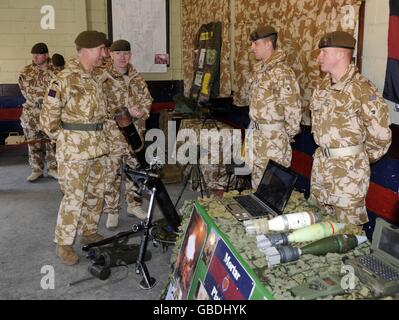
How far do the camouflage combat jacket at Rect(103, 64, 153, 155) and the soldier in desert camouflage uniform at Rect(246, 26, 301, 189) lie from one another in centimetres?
110

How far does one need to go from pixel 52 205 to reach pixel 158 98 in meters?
3.02

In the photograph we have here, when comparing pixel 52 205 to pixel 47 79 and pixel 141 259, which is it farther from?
pixel 141 259

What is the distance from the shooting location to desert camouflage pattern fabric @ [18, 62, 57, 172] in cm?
527

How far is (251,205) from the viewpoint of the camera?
213cm

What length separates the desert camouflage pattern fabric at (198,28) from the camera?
16.3 ft

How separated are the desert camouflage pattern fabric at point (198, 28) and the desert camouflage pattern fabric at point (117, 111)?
1.39 m

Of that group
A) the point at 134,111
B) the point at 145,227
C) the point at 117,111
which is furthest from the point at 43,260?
the point at 134,111

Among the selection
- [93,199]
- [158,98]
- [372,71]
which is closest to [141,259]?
[93,199]

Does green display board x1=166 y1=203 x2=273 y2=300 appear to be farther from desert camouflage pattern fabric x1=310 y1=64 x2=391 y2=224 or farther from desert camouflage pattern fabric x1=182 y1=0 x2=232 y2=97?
desert camouflage pattern fabric x1=182 y1=0 x2=232 y2=97

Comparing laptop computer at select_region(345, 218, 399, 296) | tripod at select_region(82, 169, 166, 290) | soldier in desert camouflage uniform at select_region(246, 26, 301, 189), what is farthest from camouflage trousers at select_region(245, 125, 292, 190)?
laptop computer at select_region(345, 218, 399, 296)

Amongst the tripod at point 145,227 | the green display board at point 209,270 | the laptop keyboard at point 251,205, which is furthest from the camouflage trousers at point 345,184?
the tripod at point 145,227

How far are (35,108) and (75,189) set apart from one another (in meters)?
2.76

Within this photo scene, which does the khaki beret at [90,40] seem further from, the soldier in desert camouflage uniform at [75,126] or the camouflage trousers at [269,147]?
the camouflage trousers at [269,147]

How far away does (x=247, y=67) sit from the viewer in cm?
446
